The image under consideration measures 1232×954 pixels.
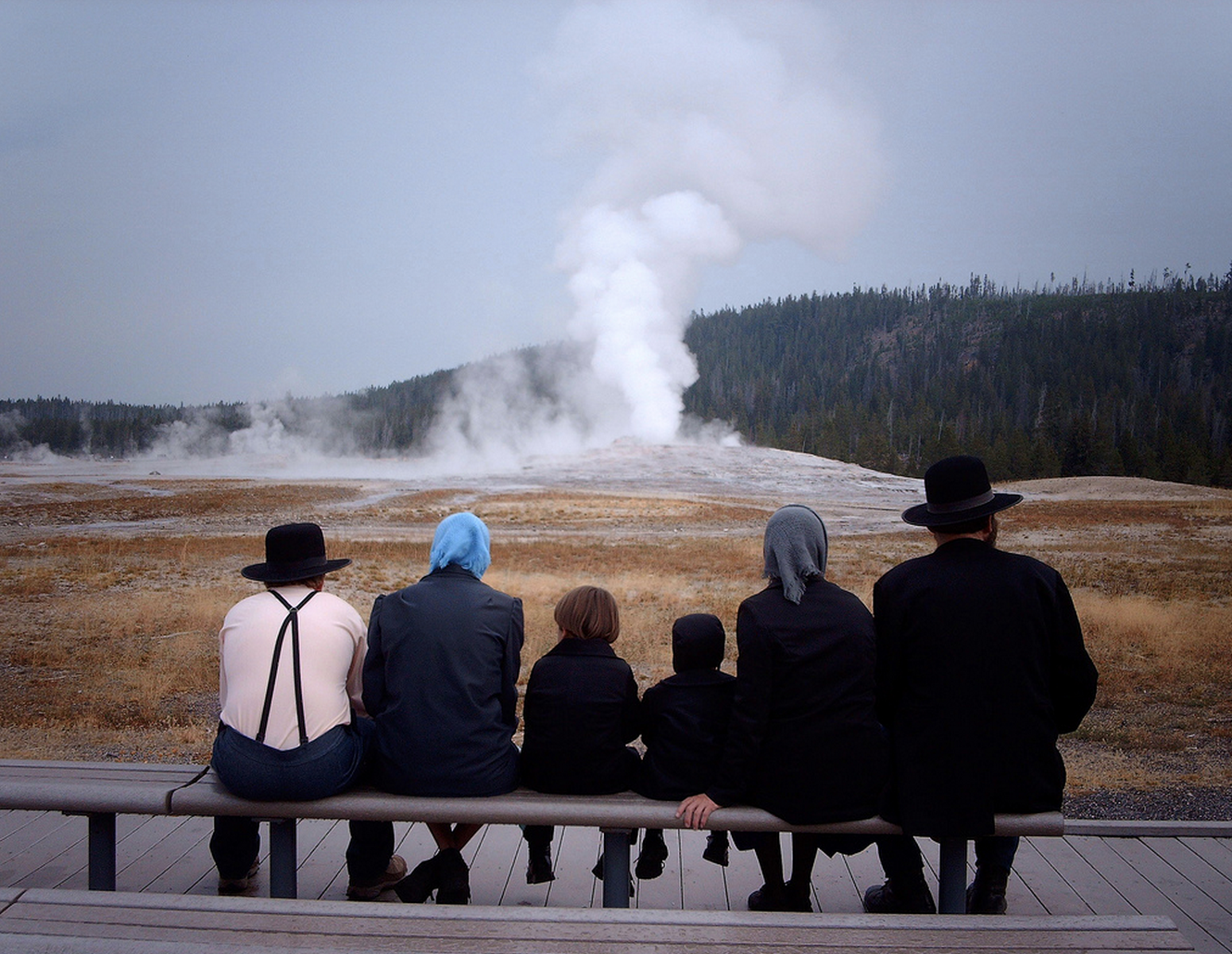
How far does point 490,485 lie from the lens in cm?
4441

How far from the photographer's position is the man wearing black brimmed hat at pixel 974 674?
8.91ft

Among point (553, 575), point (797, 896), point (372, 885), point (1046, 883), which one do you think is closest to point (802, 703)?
point (797, 896)

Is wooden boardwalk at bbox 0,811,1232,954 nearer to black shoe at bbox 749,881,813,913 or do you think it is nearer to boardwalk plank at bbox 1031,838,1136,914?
boardwalk plank at bbox 1031,838,1136,914

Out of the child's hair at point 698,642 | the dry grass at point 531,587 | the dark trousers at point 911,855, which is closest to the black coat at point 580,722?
the child's hair at point 698,642

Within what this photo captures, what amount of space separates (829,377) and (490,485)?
322ft

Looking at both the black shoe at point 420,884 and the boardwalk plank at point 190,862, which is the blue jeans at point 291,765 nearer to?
the black shoe at point 420,884

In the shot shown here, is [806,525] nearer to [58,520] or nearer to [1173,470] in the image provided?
[58,520]

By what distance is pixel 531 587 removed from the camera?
1412 cm

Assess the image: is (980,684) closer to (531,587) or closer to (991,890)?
(991,890)

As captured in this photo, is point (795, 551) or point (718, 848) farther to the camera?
point (718, 848)

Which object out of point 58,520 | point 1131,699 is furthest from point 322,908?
point 58,520

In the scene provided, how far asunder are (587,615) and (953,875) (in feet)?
5.15

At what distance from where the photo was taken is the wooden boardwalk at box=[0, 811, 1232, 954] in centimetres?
331

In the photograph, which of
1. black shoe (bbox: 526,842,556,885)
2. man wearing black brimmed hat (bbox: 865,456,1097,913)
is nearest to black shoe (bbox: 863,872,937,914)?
man wearing black brimmed hat (bbox: 865,456,1097,913)
